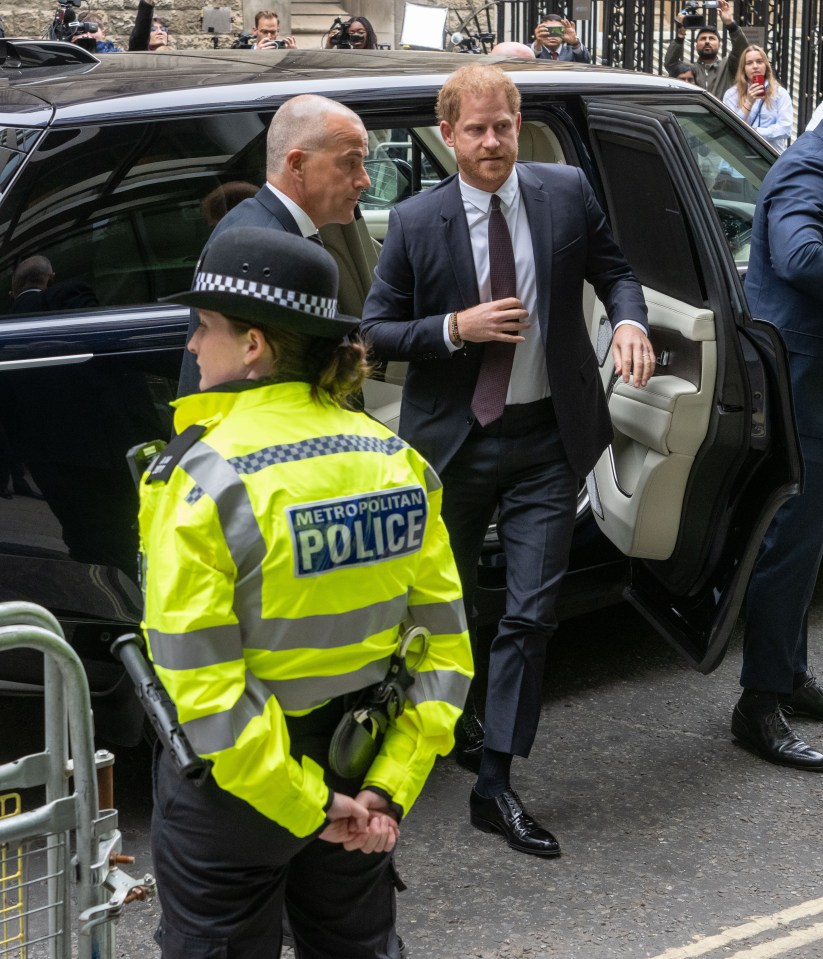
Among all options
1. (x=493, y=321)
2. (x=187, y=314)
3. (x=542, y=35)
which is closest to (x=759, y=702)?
(x=493, y=321)

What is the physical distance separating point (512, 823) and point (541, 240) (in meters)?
1.41

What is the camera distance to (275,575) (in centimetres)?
182

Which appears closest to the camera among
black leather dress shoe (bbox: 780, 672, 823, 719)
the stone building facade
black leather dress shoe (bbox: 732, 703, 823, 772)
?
black leather dress shoe (bbox: 732, 703, 823, 772)

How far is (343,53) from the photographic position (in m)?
4.16

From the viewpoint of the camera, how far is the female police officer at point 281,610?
70.8 inches

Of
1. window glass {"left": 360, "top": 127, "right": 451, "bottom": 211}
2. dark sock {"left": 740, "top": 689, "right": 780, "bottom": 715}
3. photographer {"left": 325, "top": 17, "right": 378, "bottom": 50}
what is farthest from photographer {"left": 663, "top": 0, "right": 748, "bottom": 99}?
dark sock {"left": 740, "top": 689, "right": 780, "bottom": 715}

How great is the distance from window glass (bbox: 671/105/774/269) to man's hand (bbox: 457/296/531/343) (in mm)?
1339

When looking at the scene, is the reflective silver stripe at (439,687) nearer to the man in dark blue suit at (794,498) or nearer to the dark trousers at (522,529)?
the dark trousers at (522,529)

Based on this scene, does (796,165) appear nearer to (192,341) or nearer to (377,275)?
(377,275)

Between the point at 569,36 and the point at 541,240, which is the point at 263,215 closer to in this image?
the point at 541,240

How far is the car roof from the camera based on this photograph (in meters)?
3.30

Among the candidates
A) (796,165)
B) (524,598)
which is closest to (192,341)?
(524,598)

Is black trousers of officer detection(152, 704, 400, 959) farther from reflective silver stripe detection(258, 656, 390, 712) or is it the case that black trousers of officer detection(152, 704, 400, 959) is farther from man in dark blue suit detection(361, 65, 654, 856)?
man in dark blue suit detection(361, 65, 654, 856)

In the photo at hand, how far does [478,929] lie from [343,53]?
2.53 m
